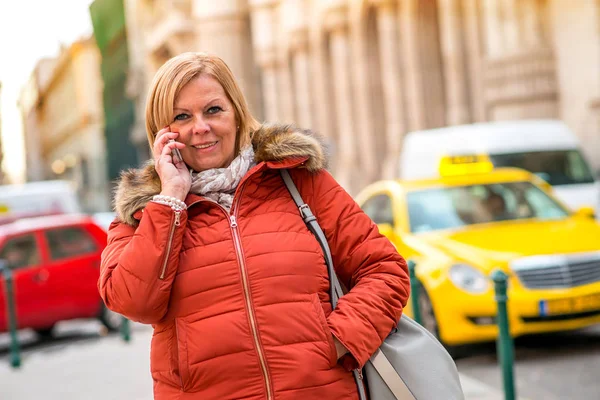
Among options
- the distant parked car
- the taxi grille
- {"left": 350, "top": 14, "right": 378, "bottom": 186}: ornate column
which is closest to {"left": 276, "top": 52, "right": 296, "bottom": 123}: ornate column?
{"left": 350, "top": 14, "right": 378, "bottom": 186}: ornate column

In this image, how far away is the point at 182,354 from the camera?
8.20ft

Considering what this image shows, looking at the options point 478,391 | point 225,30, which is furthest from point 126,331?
point 225,30

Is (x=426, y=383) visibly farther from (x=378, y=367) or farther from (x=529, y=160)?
(x=529, y=160)

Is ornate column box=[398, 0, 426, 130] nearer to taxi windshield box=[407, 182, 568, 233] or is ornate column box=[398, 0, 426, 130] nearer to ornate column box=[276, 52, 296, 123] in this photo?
ornate column box=[276, 52, 296, 123]

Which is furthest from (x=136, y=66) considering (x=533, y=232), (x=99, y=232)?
(x=533, y=232)

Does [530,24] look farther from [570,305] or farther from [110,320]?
[570,305]

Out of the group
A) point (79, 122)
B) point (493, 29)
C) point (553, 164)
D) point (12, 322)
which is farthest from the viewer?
point (79, 122)

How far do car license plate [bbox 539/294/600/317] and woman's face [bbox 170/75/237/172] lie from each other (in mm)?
5160

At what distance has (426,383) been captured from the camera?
8.50 feet

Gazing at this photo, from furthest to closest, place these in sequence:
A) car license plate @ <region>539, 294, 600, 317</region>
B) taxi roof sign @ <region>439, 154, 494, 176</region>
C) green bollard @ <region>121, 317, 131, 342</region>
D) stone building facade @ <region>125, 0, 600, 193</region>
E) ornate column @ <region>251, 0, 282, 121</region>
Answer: ornate column @ <region>251, 0, 282, 121</region> → stone building facade @ <region>125, 0, 600, 193</region> → green bollard @ <region>121, 317, 131, 342</region> → taxi roof sign @ <region>439, 154, 494, 176</region> → car license plate @ <region>539, 294, 600, 317</region>

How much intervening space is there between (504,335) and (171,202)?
3.28 m

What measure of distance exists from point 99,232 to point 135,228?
1000 centimetres

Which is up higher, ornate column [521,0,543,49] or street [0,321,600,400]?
ornate column [521,0,543,49]

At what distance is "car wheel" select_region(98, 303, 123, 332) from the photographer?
40.8 ft
